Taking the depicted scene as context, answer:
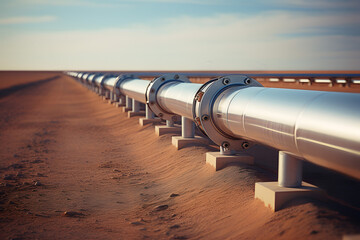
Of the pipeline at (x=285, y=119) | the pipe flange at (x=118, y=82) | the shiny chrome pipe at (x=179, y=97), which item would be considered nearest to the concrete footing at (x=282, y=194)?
the pipeline at (x=285, y=119)

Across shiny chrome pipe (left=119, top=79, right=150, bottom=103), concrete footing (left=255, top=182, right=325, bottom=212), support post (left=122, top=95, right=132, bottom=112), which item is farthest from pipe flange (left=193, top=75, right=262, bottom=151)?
support post (left=122, top=95, right=132, bottom=112)

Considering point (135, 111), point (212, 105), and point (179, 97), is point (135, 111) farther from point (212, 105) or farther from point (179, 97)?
point (212, 105)

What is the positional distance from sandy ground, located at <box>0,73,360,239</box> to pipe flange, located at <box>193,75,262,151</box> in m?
0.61

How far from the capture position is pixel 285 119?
406 cm

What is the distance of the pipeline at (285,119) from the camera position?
3.31 m

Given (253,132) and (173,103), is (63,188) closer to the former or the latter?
(173,103)

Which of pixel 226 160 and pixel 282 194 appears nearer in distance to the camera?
pixel 282 194

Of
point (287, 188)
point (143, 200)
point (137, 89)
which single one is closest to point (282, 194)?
point (287, 188)

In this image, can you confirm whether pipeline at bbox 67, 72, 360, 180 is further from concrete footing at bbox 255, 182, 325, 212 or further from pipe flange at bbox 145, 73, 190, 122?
pipe flange at bbox 145, 73, 190, 122

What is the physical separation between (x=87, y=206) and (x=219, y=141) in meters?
2.01

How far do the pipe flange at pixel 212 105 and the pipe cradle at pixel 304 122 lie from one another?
1.45ft

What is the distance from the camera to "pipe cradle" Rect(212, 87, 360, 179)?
3271 millimetres

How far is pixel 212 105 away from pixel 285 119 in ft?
6.15

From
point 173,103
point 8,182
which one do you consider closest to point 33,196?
point 8,182
